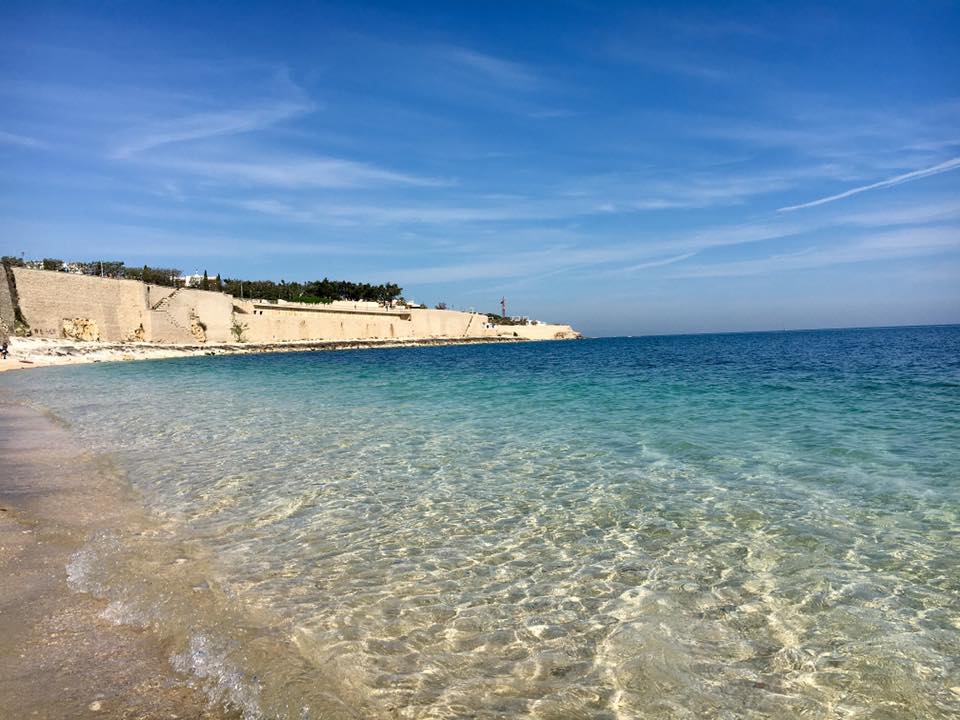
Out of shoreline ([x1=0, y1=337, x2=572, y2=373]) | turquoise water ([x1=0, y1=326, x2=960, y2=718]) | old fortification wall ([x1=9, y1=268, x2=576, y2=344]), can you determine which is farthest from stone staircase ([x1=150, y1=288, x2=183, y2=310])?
turquoise water ([x1=0, y1=326, x2=960, y2=718])

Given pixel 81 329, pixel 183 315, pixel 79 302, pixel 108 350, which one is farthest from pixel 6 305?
pixel 183 315

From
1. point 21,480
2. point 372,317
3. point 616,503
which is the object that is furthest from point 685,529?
point 372,317

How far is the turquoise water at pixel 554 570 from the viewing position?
8.35 feet

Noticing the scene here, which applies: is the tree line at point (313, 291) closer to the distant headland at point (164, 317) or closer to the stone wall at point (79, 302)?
the distant headland at point (164, 317)

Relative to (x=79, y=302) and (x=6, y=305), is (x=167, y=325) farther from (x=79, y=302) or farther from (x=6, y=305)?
(x=6, y=305)

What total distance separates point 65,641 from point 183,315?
52707mm

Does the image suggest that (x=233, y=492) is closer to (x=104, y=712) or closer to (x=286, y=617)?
(x=286, y=617)

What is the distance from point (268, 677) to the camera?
2.56 m

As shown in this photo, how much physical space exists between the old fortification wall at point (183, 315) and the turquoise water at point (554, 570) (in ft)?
124

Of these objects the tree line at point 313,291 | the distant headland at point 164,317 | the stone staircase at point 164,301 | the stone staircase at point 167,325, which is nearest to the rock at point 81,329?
the distant headland at point 164,317

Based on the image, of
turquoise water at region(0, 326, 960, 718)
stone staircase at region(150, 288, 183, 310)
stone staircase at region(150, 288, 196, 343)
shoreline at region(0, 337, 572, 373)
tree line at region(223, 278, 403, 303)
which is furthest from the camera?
tree line at region(223, 278, 403, 303)

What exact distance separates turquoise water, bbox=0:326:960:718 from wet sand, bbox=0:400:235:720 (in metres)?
0.15

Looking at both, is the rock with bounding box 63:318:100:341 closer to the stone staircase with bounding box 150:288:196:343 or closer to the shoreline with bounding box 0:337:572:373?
the shoreline with bounding box 0:337:572:373

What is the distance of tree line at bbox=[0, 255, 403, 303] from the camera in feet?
149
